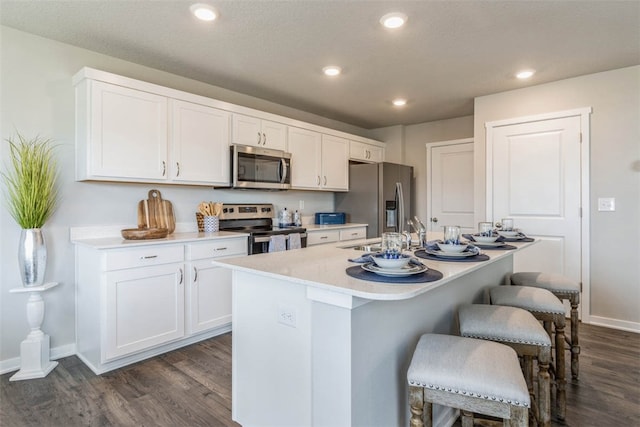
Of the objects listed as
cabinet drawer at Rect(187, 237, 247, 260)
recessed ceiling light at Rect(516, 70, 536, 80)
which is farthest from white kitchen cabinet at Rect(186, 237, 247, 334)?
recessed ceiling light at Rect(516, 70, 536, 80)

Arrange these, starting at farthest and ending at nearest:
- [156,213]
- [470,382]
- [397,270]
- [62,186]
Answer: [156,213] < [62,186] < [397,270] < [470,382]

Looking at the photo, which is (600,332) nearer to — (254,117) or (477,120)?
(477,120)

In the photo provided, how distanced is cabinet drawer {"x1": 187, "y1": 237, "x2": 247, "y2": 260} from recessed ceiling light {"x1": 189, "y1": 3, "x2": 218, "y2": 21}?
66.5 inches

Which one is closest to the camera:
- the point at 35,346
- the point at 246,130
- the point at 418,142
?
the point at 35,346

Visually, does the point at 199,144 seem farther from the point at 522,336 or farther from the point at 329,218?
the point at 522,336

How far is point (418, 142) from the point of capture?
5332 mm

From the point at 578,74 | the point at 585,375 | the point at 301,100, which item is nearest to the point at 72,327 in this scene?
the point at 301,100

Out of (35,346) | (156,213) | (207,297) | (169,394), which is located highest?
(156,213)

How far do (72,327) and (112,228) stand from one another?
0.83 metres

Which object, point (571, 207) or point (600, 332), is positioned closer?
point (600, 332)

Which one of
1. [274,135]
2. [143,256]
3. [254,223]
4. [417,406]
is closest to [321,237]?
[254,223]

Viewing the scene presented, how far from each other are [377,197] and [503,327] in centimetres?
315

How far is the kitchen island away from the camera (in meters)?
1.27

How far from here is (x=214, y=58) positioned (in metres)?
2.94
